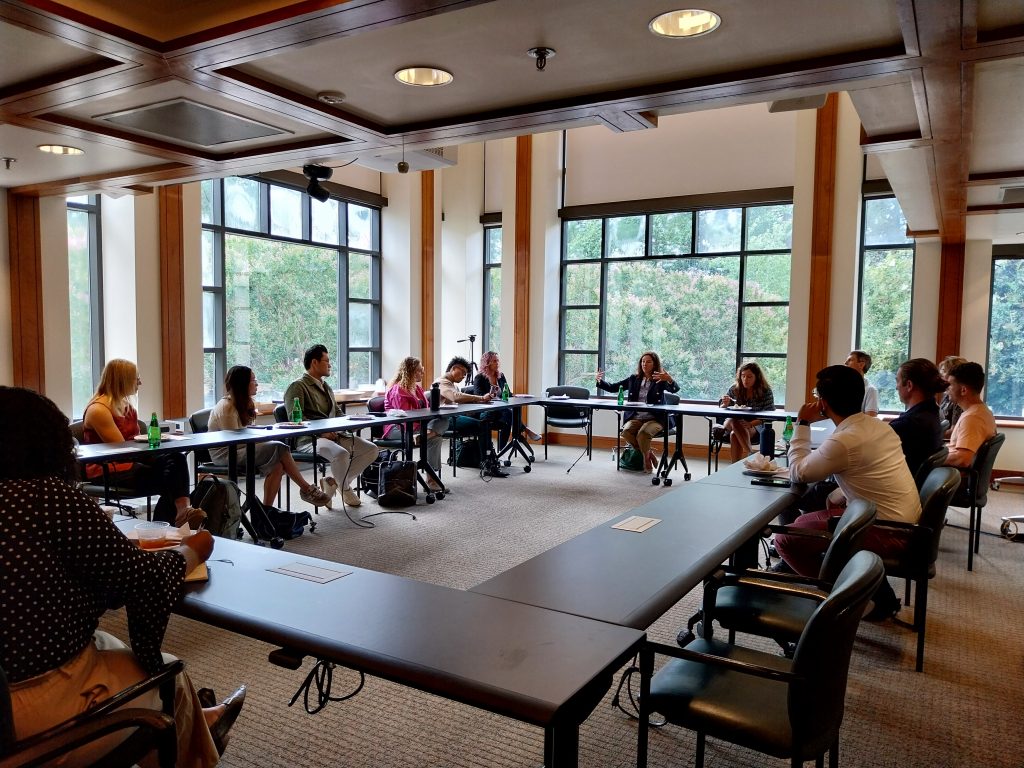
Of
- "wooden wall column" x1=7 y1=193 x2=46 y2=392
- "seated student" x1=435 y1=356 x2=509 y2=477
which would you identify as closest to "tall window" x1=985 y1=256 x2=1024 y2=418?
"seated student" x1=435 y1=356 x2=509 y2=477

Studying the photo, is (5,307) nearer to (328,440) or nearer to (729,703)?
(328,440)

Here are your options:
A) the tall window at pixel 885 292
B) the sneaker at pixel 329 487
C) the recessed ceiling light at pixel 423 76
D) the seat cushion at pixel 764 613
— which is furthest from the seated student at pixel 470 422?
the seat cushion at pixel 764 613

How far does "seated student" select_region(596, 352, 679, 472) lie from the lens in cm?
702

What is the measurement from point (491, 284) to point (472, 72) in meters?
6.32

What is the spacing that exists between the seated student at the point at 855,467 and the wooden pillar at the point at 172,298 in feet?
17.3

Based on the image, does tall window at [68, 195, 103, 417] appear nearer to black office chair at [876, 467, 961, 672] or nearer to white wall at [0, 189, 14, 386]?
white wall at [0, 189, 14, 386]

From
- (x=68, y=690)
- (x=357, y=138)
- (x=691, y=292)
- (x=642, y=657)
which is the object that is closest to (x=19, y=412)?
(x=68, y=690)

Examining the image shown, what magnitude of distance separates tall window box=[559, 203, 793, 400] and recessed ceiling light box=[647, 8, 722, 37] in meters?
5.38

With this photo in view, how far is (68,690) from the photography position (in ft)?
4.71

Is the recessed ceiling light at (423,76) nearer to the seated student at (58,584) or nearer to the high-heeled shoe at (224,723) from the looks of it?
the seated student at (58,584)

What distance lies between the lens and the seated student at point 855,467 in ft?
9.32

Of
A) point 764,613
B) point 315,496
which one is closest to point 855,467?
point 764,613

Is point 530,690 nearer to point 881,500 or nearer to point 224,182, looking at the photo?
point 881,500

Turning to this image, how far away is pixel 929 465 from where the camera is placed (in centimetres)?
339
